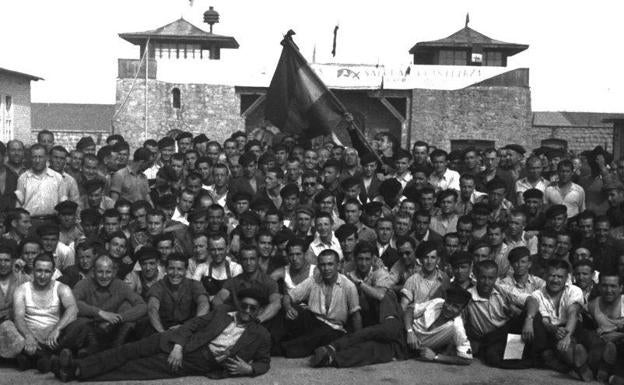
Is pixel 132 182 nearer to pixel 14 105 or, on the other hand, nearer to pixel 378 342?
pixel 378 342

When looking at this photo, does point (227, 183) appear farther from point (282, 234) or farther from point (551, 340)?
point (551, 340)

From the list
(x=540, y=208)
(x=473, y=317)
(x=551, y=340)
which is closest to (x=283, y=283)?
(x=473, y=317)

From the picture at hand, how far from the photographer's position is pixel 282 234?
7.33m

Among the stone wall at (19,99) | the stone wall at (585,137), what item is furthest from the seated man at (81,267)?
the stone wall at (585,137)

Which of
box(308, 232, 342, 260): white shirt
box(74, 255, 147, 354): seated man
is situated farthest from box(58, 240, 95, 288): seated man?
box(308, 232, 342, 260): white shirt

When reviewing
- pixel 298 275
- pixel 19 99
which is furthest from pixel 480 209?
pixel 19 99

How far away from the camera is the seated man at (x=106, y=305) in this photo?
20.5 ft

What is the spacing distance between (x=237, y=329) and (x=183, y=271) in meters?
0.74

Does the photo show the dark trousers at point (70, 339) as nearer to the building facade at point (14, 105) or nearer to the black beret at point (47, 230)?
the black beret at point (47, 230)

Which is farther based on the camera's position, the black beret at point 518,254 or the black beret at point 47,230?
the black beret at point 47,230

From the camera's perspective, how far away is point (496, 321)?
656 centimetres

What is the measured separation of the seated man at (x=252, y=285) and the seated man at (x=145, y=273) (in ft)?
1.94

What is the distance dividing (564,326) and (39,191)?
5.45 meters

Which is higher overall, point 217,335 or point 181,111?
point 181,111
